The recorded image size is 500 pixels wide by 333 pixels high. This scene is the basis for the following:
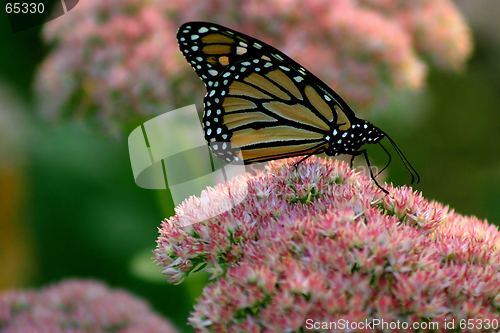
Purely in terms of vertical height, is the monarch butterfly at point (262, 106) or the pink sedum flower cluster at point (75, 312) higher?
the monarch butterfly at point (262, 106)

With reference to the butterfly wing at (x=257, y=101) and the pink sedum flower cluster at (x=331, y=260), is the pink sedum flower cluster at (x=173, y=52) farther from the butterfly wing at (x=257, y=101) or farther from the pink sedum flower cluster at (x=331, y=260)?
the pink sedum flower cluster at (x=331, y=260)

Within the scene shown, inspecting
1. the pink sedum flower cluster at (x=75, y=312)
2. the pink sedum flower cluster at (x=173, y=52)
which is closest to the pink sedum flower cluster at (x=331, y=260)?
the pink sedum flower cluster at (x=75, y=312)

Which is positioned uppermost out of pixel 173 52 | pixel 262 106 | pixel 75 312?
pixel 173 52

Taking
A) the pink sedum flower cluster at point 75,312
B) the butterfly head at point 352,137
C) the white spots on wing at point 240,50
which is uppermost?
the white spots on wing at point 240,50

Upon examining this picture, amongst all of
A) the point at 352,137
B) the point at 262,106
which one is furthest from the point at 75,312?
the point at 352,137

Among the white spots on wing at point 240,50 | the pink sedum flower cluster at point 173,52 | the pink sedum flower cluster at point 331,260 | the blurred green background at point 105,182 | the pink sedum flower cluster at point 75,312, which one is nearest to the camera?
the pink sedum flower cluster at point 331,260

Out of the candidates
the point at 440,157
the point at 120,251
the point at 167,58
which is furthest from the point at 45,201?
the point at 440,157

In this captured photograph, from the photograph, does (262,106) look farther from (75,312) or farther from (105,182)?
(105,182)
